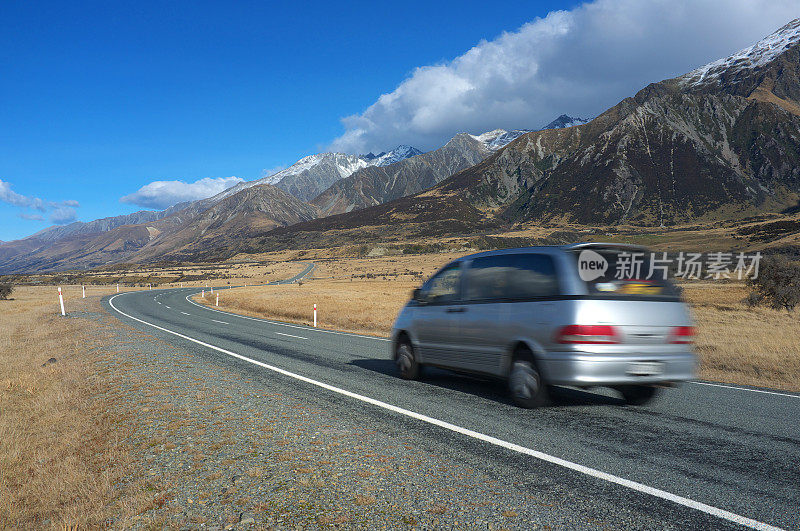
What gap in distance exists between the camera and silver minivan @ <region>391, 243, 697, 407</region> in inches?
225

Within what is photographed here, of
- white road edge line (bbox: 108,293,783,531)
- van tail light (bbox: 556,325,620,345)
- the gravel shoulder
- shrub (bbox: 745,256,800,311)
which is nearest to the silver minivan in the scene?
van tail light (bbox: 556,325,620,345)

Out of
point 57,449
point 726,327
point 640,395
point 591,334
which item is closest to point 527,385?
point 591,334

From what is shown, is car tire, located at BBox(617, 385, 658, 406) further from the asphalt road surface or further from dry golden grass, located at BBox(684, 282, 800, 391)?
dry golden grass, located at BBox(684, 282, 800, 391)

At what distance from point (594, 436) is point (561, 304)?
159 cm

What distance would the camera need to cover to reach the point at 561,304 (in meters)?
5.86

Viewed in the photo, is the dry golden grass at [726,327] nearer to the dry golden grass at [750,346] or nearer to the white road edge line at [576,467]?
the dry golden grass at [750,346]

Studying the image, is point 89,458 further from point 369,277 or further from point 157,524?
point 369,277

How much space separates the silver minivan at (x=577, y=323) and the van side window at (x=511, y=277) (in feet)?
0.05

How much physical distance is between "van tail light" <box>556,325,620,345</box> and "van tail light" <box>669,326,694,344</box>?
905 mm

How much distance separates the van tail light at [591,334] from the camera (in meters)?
5.67

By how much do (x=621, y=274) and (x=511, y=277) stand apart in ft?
4.67

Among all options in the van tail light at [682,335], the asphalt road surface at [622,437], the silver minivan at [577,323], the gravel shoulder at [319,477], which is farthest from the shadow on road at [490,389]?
the gravel shoulder at [319,477]

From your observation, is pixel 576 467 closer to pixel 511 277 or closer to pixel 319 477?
pixel 319 477

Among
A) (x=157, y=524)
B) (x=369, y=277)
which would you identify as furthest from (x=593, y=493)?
(x=369, y=277)
